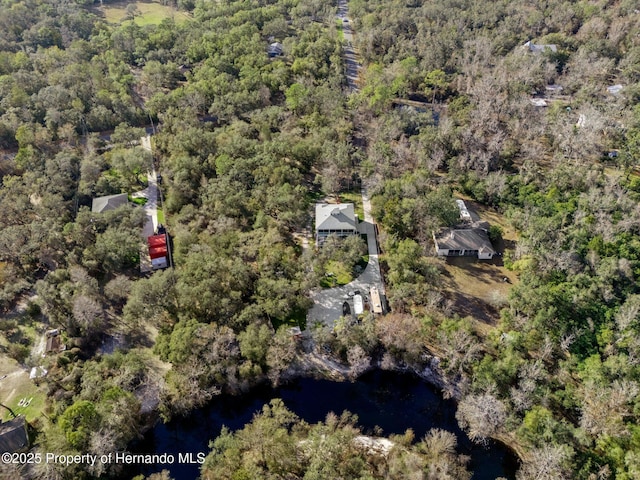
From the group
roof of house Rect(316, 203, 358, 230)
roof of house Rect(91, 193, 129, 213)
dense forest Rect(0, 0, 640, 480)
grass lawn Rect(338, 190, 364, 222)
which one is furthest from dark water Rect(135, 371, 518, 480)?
roof of house Rect(91, 193, 129, 213)

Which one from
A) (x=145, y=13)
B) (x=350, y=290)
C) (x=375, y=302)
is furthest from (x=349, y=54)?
(x=375, y=302)

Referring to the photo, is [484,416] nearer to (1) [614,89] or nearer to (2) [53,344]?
(2) [53,344]

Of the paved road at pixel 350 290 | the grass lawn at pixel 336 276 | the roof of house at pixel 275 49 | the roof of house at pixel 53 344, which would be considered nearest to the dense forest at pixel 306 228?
the roof of house at pixel 53 344

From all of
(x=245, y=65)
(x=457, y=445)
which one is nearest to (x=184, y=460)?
(x=457, y=445)

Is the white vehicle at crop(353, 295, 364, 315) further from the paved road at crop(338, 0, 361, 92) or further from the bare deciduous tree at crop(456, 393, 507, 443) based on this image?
the paved road at crop(338, 0, 361, 92)

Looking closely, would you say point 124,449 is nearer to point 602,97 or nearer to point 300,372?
point 300,372
